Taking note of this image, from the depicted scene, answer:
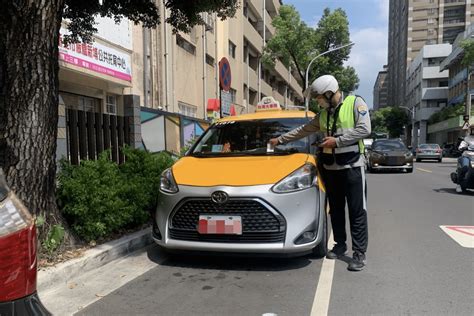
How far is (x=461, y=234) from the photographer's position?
585 centimetres

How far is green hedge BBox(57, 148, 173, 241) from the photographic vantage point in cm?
473

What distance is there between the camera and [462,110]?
46.8 m

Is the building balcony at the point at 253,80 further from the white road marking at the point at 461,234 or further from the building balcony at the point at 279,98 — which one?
the white road marking at the point at 461,234

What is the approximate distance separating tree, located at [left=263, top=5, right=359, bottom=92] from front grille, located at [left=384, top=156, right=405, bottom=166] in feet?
61.2

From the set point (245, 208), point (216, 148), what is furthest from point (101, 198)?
point (245, 208)

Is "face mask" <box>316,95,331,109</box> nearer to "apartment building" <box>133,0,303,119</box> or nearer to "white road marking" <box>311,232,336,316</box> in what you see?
"white road marking" <box>311,232,336,316</box>

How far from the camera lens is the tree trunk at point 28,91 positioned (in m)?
3.90

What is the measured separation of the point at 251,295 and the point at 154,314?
831mm

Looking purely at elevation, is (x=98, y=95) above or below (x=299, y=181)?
above

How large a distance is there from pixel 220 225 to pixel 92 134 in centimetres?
388

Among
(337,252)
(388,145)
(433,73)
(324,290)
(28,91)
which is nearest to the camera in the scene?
(324,290)

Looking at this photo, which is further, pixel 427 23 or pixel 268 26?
pixel 427 23

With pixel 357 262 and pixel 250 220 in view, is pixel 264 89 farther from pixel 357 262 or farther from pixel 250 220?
pixel 250 220

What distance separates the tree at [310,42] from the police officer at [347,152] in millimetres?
30264
